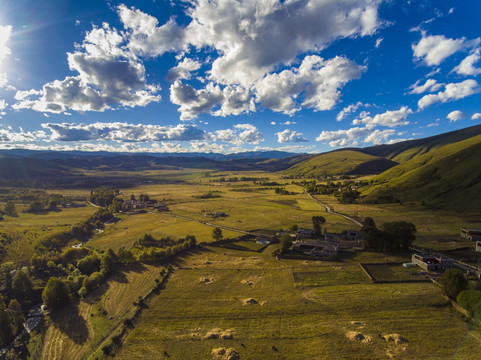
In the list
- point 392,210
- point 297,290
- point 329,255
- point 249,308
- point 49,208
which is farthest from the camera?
point 49,208

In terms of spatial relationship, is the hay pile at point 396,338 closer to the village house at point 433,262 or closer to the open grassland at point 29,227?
the village house at point 433,262

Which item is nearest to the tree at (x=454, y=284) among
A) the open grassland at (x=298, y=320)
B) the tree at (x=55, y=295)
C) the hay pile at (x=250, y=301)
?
the open grassland at (x=298, y=320)

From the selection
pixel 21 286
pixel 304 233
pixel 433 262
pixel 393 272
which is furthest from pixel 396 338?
pixel 21 286

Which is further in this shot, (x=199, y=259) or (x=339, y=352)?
(x=199, y=259)

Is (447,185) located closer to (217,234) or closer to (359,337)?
(217,234)

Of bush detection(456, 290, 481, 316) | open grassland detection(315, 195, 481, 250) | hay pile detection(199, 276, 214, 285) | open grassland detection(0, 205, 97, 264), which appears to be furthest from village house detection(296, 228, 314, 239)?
open grassland detection(0, 205, 97, 264)

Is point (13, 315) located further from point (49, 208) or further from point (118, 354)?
point (49, 208)

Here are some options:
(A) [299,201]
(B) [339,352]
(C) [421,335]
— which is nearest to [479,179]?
(A) [299,201]
